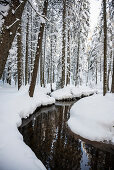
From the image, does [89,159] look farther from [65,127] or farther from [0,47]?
[0,47]

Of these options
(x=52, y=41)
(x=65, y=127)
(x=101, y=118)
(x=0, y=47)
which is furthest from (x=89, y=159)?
(x=52, y=41)

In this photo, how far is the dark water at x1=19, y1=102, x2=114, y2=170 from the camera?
4.19 metres

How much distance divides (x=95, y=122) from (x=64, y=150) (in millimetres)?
1914

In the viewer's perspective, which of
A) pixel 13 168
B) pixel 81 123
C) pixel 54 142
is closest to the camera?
pixel 13 168

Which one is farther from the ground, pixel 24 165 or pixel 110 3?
pixel 110 3

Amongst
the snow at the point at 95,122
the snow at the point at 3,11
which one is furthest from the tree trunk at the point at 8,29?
the snow at the point at 95,122

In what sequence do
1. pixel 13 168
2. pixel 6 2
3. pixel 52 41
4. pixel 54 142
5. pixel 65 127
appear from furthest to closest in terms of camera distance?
1. pixel 52 41
2. pixel 65 127
3. pixel 54 142
4. pixel 6 2
5. pixel 13 168

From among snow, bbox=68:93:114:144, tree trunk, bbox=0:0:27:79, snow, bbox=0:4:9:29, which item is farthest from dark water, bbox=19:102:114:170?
snow, bbox=0:4:9:29

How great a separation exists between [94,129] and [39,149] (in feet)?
8.27

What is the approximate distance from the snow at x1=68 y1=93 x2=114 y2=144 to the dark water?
32cm

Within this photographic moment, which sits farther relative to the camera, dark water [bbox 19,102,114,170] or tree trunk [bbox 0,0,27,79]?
dark water [bbox 19,102,114,170]

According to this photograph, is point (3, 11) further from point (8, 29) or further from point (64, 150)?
point (64, 150)

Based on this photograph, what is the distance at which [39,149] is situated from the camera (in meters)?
4.86

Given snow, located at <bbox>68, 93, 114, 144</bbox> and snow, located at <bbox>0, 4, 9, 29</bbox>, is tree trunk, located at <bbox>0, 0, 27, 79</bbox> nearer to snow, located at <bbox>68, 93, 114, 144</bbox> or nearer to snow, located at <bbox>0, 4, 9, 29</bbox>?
snow, located at <bbox>0, 4, 9, 29</bbox>
